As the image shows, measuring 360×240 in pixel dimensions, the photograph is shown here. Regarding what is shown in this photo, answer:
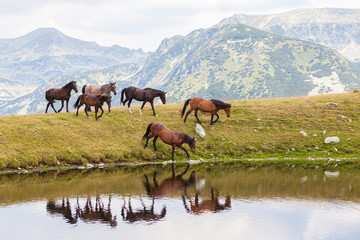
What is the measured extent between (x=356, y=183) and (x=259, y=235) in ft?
51.0

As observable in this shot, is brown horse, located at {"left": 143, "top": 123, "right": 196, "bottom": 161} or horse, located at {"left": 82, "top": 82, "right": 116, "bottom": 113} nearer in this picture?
brown horse, located at {"left": 143, "top": 123, "right": 196, "bottom": 161}

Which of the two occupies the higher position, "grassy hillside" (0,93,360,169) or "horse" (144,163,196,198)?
"grassy hillside" (0,93,360,169)

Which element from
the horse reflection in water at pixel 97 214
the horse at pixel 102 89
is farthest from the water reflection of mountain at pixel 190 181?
the horse at pixel 102 89

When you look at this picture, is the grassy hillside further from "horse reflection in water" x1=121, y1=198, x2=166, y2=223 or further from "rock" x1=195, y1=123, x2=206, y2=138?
"horse reflection in water" x1=121, y1=198, x2=166, y2=223

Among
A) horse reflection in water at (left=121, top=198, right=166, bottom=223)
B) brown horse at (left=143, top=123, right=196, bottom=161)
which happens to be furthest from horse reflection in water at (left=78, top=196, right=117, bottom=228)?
brown horse at (left=143, top=123, right=196, bottom=161)

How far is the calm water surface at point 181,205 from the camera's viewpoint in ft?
59.5

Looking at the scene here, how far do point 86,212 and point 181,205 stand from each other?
5.74 meters

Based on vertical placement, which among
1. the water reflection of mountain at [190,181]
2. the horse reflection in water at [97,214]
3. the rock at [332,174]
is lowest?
the rock at [332,174]

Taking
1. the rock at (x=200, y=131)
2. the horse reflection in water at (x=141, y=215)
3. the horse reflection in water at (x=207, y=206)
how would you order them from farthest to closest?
1. the rock at (x=200, y=131)
2. the horse reflection in water at (x=207, y=206)
3. the horse reflection in water at (x=141, y=215)

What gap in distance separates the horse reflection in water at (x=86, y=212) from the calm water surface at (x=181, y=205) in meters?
0.06

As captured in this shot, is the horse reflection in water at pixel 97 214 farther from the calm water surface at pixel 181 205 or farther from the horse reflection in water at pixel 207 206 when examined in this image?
the horse reflection in water at pixel 207 206

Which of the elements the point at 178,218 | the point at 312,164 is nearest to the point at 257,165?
the point at 312,164

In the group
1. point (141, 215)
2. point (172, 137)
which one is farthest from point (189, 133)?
point (141, 215)

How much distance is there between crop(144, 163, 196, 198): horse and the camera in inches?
1044
